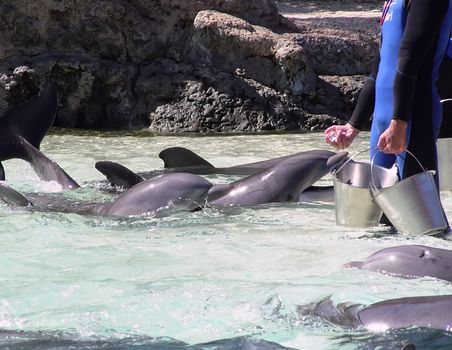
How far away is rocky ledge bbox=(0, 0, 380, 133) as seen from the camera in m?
11.1

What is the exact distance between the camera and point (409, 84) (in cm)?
456

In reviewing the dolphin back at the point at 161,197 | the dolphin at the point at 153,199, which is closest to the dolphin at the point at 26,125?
the dolphin at the point at 153,199

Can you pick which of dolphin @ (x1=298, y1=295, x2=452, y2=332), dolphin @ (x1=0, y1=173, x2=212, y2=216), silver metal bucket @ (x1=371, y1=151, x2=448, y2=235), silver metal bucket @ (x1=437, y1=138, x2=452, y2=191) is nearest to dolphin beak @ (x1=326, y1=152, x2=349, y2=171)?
silver metal bucket @ (x1=437, y1=138, x2=452, y2=191)

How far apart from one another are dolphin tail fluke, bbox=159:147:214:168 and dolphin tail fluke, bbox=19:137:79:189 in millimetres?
717

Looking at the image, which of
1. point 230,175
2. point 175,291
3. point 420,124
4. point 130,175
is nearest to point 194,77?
point 230,175

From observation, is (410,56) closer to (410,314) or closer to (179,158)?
(410,314)

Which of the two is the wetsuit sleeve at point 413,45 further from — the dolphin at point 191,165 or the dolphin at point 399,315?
the dolphin at point 191,165

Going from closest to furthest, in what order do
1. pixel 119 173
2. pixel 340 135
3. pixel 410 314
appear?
pixel 410 314 < pixel 340 135 < pixel 119 173

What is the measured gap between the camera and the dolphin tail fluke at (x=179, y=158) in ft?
23.5

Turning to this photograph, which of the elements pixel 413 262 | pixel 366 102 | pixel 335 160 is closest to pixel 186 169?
pixel 335 160

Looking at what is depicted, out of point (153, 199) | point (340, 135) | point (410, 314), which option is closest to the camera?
point (410, 314)

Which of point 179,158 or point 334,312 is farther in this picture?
point 179,158

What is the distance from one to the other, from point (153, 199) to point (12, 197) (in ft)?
2.73

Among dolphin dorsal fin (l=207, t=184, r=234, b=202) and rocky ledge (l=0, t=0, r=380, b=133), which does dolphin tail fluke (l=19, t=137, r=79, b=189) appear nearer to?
dolphin dorsal fin (l=207, t=184, r=234, b=202)
